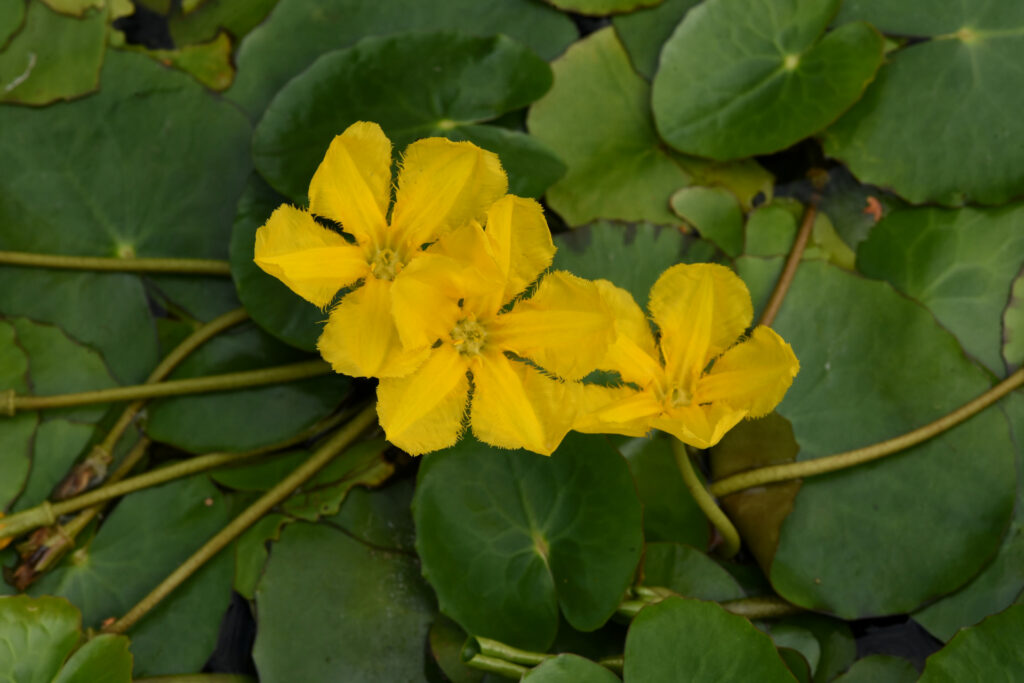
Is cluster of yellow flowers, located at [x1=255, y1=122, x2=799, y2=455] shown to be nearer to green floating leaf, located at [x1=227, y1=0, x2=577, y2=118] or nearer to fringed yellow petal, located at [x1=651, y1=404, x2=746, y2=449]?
fringed yellow petal, located at [x1=651, y1=404, x2=746, y2=449]

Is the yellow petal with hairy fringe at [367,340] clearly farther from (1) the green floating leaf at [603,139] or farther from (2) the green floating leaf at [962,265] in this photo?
(2) the green floating leaf at [962,265]

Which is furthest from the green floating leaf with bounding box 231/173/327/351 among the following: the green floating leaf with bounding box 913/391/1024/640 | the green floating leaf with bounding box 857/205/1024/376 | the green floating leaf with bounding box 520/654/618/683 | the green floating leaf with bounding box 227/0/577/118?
the green floating leaf with bounding box 913/391/1024/640

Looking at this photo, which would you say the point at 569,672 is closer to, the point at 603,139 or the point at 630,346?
the point at 630,346

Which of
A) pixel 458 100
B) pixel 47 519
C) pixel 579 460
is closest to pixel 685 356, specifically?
pixel 579 460

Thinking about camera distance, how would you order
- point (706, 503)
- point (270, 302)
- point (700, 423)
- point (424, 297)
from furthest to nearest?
point (270, 302)
point (706, 503)
point (700, 423)
point (424, 297)

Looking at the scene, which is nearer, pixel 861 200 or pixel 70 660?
pixel 70 660

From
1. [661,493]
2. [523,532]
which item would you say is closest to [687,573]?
[661,493]

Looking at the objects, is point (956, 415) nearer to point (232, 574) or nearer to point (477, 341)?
point (477, 341)
